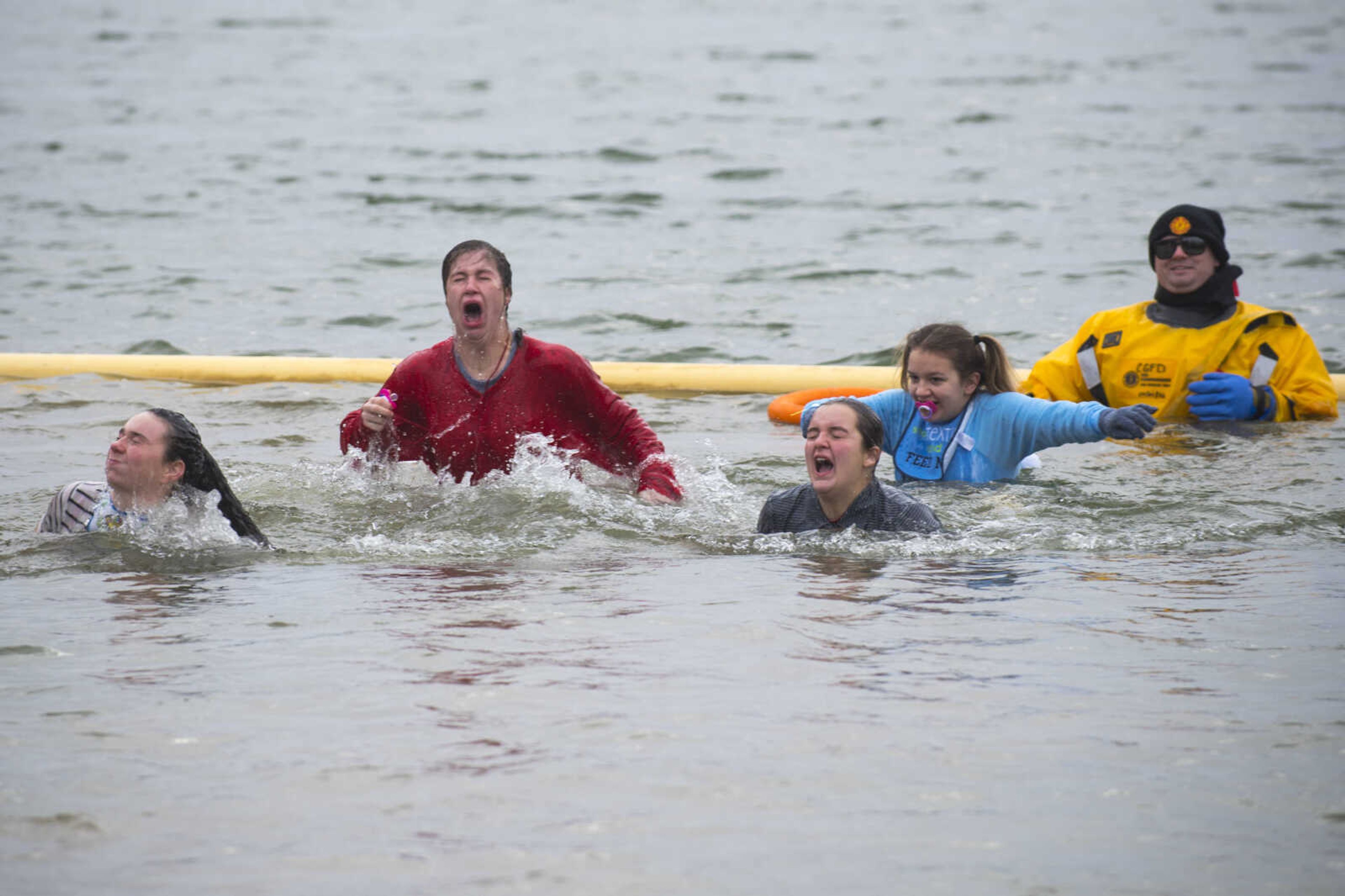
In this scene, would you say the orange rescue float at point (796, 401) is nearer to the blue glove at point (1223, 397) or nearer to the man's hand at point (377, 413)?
the blue glove at point (1223, 397)

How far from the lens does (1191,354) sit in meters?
9.45

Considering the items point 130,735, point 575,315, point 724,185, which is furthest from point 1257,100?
point 130,735

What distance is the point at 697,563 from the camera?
6.61 metres

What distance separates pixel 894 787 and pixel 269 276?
1423cm

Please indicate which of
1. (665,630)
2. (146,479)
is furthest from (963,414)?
(146,479)

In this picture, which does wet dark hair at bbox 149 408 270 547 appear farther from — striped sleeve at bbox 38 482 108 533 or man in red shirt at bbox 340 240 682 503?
man in red shirt at bbox 340 240 682 503

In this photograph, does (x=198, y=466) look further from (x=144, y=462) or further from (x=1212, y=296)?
(x=1212, y=296)

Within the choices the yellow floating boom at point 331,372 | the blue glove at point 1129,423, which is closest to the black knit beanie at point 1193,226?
the yellow floating boom at point 331,372

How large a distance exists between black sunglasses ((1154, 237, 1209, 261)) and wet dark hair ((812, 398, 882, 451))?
3.21 metres

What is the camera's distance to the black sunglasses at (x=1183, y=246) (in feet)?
30.2

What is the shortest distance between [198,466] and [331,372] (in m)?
5.14

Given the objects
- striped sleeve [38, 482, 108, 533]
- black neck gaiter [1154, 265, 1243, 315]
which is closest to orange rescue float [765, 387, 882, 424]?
black neck gaiter [1154, 265, 1243, 315]

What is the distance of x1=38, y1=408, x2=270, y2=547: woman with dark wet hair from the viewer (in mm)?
6445

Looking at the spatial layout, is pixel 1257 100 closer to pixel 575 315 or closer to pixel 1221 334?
pixel 575 315
